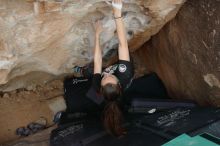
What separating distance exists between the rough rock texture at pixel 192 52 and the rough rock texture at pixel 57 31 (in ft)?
0.28

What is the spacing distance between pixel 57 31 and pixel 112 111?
0.53 metres

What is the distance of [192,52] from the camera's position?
2.23 m

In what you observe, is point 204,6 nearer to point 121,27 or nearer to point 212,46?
point 212,46

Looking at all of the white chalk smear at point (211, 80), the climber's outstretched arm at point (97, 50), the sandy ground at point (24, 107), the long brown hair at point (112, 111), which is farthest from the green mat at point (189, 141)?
the sandy ground at point (24, 107)

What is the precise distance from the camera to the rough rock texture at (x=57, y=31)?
1832 mm

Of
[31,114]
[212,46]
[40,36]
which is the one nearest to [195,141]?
[212,46]

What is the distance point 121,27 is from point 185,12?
412 millimetres

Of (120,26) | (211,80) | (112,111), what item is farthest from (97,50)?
(211,80)

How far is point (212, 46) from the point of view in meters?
2.05

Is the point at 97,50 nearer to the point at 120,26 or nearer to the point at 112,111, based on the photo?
the point at 120,26

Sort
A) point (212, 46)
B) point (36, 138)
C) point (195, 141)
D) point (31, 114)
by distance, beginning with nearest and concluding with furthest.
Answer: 1. point (195, 141)
2. point (212, 46)
3. point (36, 138)
4. point (31, 114)

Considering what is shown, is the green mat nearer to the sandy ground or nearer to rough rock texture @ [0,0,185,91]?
rough rock texture @ [0,0,185,91]

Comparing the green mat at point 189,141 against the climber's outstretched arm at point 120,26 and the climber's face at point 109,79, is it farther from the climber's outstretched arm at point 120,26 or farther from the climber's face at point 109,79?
the climber's outstretched arm at point 120,26

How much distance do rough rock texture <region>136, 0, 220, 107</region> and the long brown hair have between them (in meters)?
0.56
